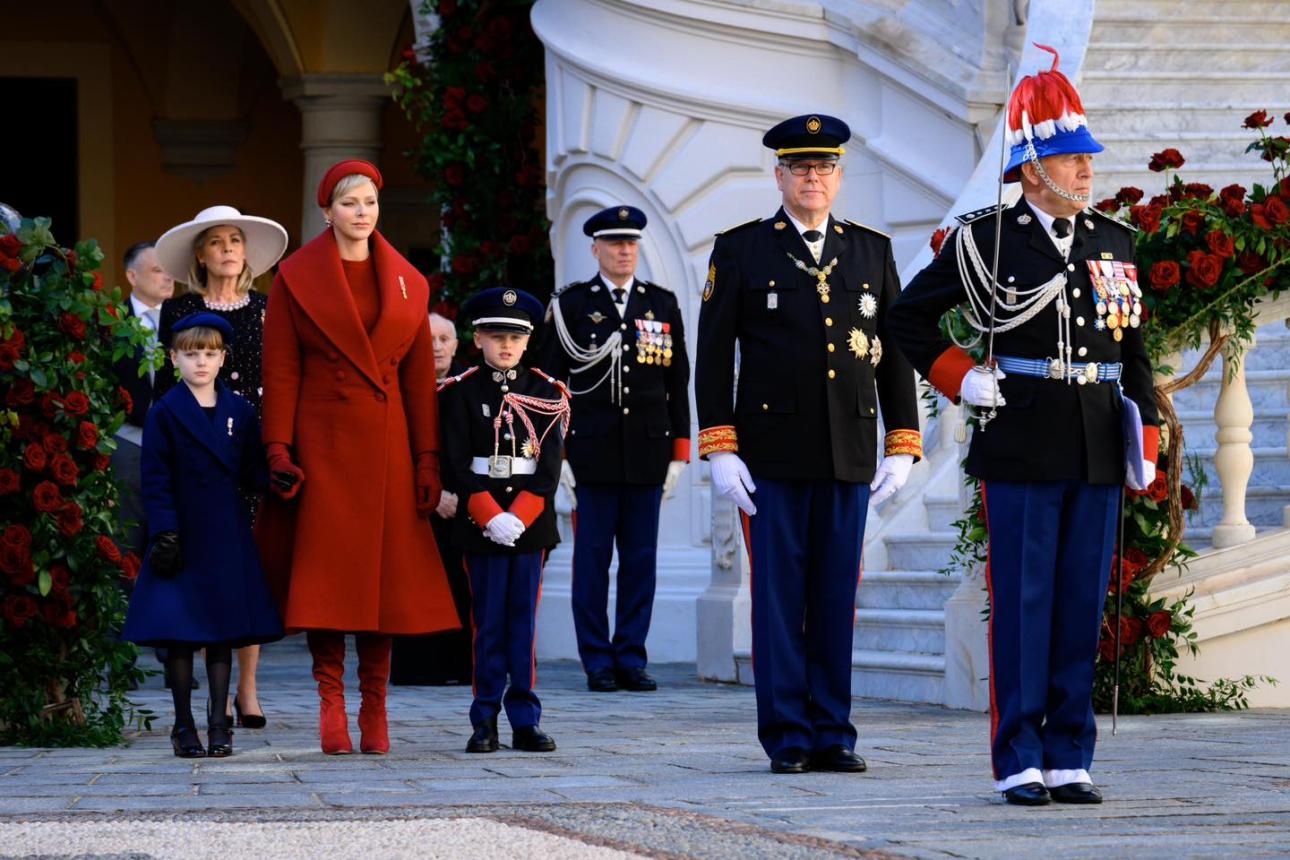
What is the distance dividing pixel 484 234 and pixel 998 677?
8641 millimetres

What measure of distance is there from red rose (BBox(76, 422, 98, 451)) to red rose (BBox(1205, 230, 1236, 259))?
3.42 m

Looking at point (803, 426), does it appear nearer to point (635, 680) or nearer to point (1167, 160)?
point (1167, 160)

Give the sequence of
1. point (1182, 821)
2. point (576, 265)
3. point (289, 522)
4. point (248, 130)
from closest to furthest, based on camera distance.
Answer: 1. point (1182, 821)
2. point (289, 522)
3. point (576, 265)
4. point (248, 130)

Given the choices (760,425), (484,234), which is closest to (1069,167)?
(760,425)

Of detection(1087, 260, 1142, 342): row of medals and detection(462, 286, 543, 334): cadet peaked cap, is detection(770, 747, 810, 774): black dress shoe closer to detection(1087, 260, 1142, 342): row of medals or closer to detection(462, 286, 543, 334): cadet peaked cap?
detection(1087, 260, 1142, 342): row of medals

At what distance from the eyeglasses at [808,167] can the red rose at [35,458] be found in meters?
2.34

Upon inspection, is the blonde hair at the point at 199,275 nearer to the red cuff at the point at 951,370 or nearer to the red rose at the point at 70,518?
the red rose at the point at 70,518

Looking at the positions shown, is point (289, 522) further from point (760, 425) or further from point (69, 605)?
point (760, 425)

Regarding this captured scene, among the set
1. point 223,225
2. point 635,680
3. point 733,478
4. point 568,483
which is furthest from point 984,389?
point 568,483

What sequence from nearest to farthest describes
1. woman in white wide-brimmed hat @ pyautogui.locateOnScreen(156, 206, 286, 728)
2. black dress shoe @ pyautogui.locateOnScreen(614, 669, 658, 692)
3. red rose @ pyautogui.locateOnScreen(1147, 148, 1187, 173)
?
red rose @ pyautogui.locateOnScreen(1147, 148, 1187, 173) → woman in white wide-brimmed hat @ pyautogui.locateOnScreen(156, 206, 286, 728) → black dress shoe @ pyautogui.locateOnScreen(614, 669, 658, 692)

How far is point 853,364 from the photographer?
6148mm

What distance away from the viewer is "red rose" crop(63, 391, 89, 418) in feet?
23.0

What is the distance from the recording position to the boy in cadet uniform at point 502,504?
22.2ft

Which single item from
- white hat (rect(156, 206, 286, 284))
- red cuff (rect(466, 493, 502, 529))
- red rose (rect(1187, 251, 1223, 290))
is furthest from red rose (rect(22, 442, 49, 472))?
red rose (rect(1187, 251, 1223, 290))
